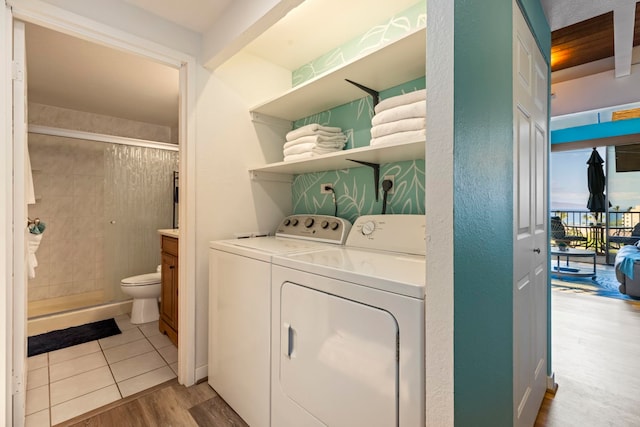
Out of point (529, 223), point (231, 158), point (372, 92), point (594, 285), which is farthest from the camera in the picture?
point (594, 285)

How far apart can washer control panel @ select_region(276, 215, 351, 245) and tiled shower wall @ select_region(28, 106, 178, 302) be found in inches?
86.3

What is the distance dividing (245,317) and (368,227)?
2.73 feet

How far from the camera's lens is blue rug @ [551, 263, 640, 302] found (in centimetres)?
398

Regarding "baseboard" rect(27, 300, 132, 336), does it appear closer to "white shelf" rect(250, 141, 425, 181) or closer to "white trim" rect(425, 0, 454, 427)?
"white shelf" rect(250, 141, 425, 181)

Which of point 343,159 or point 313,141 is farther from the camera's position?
point 313,141

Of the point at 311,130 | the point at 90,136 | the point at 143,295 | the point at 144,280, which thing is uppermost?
the point at 90,136

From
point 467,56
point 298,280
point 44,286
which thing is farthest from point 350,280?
point 44,286

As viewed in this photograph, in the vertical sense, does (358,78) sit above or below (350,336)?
above

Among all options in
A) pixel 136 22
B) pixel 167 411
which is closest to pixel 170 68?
pixel 136 22

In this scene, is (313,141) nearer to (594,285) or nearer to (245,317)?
(245,317)

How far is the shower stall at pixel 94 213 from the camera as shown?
10.9ft

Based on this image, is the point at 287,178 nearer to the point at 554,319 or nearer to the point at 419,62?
the point at 419,62

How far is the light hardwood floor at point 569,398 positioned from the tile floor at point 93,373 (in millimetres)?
125

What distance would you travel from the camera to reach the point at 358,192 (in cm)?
200
